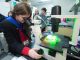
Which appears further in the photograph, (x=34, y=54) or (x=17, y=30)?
(x=17, y=30)

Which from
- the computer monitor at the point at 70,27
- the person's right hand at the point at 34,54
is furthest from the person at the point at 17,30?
Result: the computer monitor at the point at 70,27

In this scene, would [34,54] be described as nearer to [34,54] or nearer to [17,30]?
[34,54]

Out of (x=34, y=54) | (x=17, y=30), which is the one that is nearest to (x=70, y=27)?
(x=34, y=54)

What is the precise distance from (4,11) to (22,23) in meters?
1.31

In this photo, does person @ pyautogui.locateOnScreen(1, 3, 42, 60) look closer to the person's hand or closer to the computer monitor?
the person's hand

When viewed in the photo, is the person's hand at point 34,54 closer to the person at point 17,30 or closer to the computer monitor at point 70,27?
the person at point 17,30

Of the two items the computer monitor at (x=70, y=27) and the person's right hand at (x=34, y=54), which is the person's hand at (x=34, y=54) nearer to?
the person's right hand at (x=34, y=54)

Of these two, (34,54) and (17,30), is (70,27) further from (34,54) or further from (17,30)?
(17,30)

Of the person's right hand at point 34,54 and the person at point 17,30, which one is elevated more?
the person at point 17,30

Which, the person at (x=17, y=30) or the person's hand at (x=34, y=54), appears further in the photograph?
the person at (x=17, y=30)

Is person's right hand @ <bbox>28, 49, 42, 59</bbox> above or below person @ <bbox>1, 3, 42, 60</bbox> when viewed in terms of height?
below

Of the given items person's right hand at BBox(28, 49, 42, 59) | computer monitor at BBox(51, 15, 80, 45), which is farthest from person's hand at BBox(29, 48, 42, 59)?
computer monitor at BBox(51, 15, 80, 45)

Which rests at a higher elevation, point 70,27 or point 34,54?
point 70,27

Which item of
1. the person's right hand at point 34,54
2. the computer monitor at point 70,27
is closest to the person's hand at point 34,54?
the person's right hand at point 34,54
